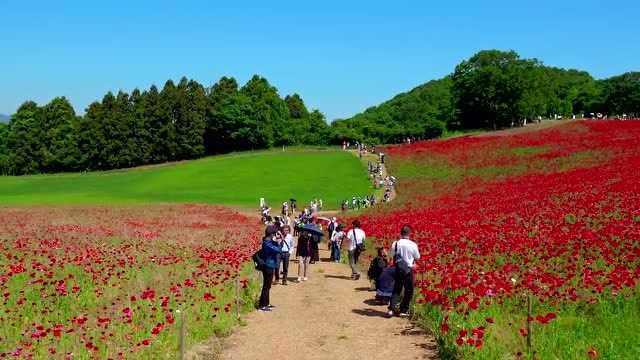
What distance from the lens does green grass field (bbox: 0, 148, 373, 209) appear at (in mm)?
51781

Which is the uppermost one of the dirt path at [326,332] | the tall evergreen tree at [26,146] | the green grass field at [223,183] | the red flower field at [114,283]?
the tall evergreen tree at [26,146]

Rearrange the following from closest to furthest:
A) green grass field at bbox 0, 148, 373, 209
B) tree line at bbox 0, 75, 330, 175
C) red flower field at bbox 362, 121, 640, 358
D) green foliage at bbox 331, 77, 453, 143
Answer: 1. red flower field at bbox 362, 121, 640, 358
2. green grass field at bbox 0, 148, 373, 209
3. tree line at bbox 0, 75, 330, 175
4. green foliage at bbox 331, 77, 453, 143

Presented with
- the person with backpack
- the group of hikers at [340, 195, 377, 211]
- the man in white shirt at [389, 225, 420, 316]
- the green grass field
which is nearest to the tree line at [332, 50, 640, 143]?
the green grass field

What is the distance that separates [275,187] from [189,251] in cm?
3575

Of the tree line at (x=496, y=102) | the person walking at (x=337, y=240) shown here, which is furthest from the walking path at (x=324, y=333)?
the tree line at (x=496, y=102)

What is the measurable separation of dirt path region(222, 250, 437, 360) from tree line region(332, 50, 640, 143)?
9237cm

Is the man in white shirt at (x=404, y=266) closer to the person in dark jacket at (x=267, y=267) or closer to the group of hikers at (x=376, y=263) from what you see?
the group of hikers at (x=376, y=263)

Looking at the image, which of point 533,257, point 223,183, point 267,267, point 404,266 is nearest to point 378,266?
point 404,266

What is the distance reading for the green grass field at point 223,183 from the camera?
5178cm

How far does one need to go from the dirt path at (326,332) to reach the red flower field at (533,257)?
2.37ft

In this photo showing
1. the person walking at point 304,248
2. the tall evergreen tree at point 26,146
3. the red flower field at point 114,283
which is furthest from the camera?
the tall evergreen tree at point 26,146

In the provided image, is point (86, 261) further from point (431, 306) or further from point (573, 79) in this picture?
point (573, 79)

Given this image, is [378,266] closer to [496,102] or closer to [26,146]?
[496,102]

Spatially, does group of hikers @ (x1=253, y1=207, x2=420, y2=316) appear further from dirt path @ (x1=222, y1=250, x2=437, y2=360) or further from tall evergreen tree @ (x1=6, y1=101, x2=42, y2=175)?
tall evergreen tree @ (x1=6, y1=101, x2=42, y2=175)
